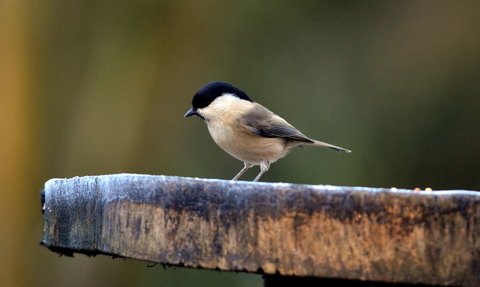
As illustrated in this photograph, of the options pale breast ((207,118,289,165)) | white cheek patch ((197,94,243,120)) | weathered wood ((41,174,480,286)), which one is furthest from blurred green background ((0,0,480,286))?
weathered wood ((41,174,480,286))

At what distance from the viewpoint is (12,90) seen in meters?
5.10

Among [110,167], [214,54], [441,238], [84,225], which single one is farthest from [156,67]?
[441,238]

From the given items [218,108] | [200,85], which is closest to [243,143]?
[218,108]

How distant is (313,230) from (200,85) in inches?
189

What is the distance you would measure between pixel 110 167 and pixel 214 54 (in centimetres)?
178

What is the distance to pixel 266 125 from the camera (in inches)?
135

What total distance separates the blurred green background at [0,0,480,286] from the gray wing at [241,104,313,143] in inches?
78.6

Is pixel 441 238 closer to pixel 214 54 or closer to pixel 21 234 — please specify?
pixel 21 234

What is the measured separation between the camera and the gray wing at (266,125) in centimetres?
333

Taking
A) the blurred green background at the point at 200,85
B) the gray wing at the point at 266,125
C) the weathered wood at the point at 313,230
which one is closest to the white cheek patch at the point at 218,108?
the gray wing at the point at 266,125

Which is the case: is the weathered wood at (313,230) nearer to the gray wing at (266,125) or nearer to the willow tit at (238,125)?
the willow tit at (238,125)

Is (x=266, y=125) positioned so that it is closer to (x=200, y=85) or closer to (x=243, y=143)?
(x=243, y=143)

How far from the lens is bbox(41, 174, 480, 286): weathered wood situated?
A: 52.6 inches

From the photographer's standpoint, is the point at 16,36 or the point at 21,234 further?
the point at 16,36
